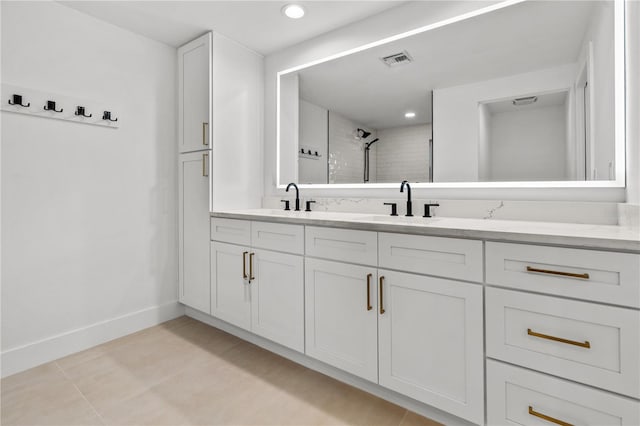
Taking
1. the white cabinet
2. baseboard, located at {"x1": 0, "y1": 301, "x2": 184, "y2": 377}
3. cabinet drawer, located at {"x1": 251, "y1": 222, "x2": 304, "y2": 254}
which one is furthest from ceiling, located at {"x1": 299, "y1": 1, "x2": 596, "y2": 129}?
baseboard, located at {"x1": 0, "y1": 301, "x2": 184, "y2": 377}

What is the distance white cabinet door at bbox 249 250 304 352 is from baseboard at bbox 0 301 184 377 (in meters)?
1.01

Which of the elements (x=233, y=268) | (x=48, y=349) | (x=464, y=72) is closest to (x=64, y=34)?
(x=233, y=268)

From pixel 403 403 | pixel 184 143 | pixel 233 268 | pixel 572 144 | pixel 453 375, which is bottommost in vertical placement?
pixel 403 403

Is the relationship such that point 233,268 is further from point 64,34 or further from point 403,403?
point 64,34

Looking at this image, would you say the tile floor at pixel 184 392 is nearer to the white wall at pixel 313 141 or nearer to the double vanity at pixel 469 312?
the double vanity at pixel 469 312

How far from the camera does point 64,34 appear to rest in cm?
210

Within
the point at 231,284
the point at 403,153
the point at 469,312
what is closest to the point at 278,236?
the point at 231,284

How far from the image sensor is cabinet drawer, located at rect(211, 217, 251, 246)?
84.7 inches

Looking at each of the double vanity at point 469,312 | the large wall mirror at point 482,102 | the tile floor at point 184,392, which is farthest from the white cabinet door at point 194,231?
the large wall mirror at point 482,102

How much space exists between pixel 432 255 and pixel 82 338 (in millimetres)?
2359

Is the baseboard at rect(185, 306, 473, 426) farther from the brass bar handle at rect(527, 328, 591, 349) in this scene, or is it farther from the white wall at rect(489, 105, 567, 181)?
the white wall at rect(489, 105, 567, 181)

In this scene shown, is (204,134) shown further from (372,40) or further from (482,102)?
(482,102)

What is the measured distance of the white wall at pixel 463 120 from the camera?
181 cm

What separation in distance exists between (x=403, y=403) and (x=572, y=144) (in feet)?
5.14
